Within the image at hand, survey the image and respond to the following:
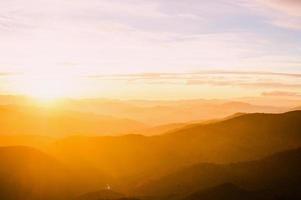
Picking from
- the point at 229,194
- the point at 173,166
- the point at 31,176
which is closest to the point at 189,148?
the point at 173,166

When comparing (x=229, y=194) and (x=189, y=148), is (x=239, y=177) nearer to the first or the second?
(x=229, y=194)

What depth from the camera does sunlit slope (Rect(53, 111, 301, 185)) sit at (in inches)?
6560

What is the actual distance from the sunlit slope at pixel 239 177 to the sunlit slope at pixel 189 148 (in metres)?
32.0

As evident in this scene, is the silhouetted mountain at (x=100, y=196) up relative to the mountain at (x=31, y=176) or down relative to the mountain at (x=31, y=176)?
down

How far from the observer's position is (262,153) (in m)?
163

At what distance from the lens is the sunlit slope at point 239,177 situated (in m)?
109

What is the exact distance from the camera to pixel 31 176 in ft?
391

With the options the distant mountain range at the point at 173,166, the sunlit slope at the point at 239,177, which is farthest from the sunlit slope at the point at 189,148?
the sunlit slope at the point at 239,177

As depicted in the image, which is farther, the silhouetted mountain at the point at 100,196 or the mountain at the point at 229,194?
the silhouetted mountain at the point at 100,196

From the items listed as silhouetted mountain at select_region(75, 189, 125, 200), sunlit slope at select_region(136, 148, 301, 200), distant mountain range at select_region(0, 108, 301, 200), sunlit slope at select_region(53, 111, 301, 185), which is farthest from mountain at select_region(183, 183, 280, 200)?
sunlit slope at select_region(53, 111, 301, 185)

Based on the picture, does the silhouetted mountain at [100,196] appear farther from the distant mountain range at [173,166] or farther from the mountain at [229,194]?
the mountain at [229,194]

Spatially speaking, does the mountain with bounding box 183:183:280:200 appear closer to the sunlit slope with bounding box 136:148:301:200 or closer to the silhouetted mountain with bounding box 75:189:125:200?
the sunlit slope with bounding box 136:148:301:200

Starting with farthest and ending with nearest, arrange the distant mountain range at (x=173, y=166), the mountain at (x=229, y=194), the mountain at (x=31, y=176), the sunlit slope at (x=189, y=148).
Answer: the sunlit slope at (x=189, y=148)
the mountain at (x=31, y=176)
the distant mountain range at (x=173, y=166)
the mountain at (x=229, y=194)

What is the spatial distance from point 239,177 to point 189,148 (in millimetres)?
70555
